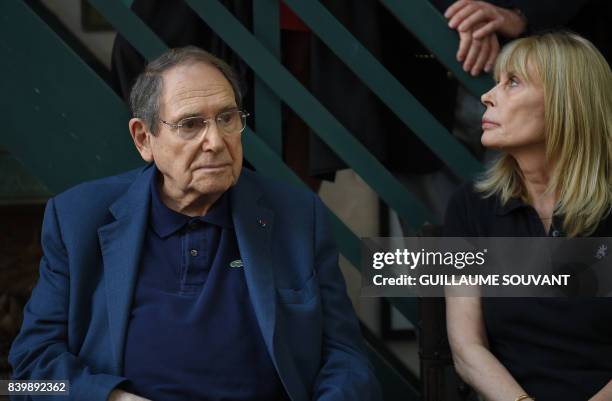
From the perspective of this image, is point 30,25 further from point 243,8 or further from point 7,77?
point 243,8

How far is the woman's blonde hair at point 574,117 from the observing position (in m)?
2.56

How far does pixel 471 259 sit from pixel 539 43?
0.65 m

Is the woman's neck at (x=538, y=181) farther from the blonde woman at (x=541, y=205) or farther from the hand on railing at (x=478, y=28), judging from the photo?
the hand on railing at (x=478, y=28)

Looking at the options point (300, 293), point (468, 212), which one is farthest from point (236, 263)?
point (468, 212)

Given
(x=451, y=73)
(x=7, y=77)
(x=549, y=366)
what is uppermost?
(x=451, y=73)

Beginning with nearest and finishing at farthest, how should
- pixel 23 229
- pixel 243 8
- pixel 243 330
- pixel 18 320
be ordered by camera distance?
pixel 243 330
pixel 243 8
pixel 18 320
pixel 23 229

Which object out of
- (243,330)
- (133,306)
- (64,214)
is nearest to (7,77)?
(64,214)

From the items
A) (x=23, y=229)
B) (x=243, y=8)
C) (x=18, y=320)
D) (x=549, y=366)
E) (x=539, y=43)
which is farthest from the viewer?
(x=23, y=229)

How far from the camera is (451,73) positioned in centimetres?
302

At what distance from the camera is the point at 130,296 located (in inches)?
87.4

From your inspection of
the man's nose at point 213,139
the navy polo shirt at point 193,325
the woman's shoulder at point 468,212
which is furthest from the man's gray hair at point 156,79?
the woman's shoulder at point 468,212

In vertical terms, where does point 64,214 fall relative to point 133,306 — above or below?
above

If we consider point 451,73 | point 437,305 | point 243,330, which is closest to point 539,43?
point 451,73

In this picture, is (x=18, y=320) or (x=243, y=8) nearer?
(x=243, y=8)
